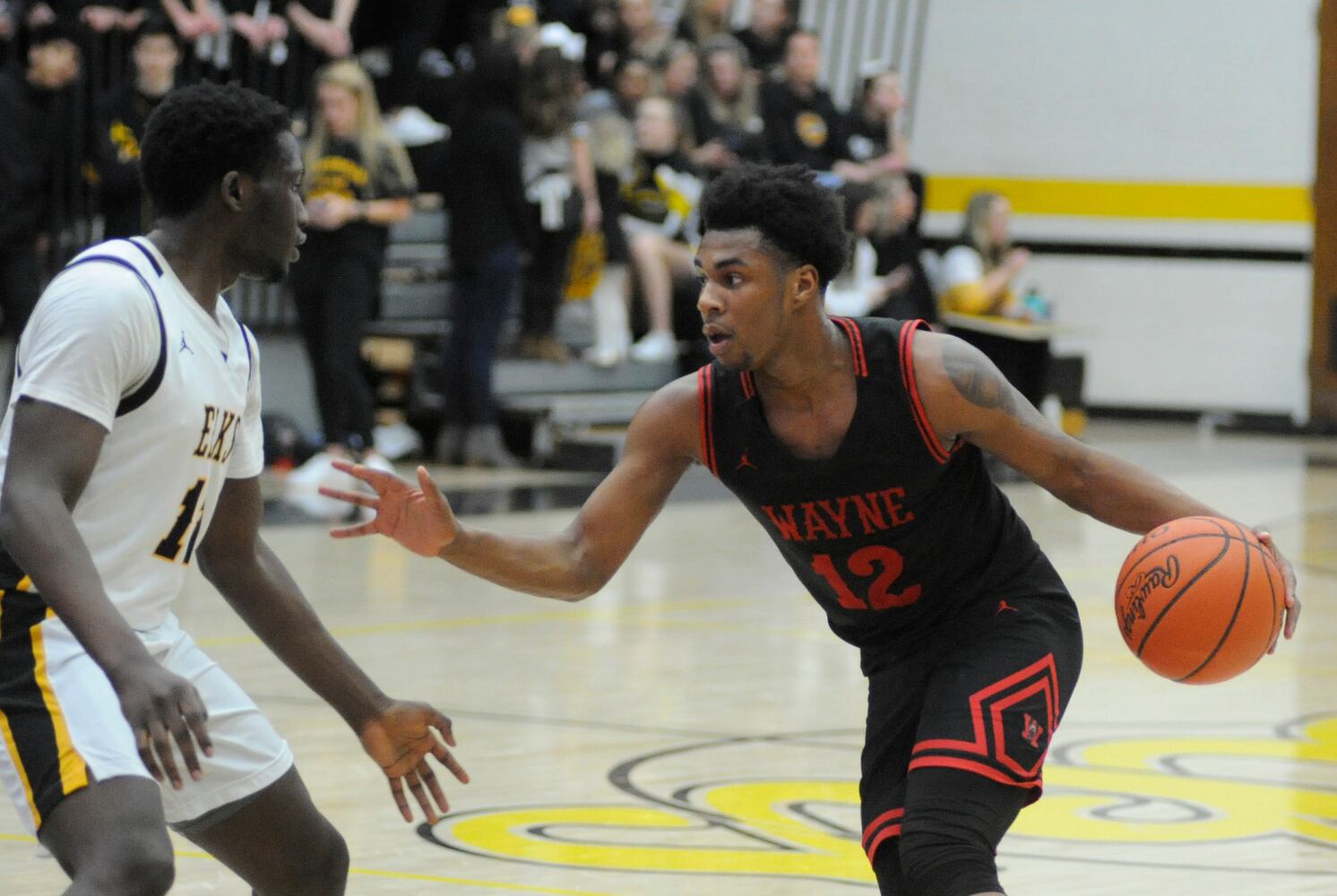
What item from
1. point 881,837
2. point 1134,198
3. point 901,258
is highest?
point 881,837

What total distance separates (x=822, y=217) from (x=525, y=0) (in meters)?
10.9

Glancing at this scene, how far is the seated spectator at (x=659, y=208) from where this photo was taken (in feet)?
43.7

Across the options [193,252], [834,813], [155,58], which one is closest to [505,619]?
[834,813]

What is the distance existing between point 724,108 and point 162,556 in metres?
10.9

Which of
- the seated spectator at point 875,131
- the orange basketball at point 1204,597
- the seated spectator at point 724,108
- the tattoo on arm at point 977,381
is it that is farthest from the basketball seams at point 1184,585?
the seated spectator at point 875,131

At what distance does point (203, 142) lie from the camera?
347 centimetres

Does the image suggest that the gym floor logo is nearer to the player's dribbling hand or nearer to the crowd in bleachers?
the player's dribbling hand

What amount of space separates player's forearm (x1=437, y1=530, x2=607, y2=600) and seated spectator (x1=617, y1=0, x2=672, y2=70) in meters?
10.4

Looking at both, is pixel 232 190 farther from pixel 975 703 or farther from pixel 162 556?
pixel 975 703

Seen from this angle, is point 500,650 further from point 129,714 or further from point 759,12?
point 759,12

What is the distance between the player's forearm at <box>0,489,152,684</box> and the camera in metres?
3.06

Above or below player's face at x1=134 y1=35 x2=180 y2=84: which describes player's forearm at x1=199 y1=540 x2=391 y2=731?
below

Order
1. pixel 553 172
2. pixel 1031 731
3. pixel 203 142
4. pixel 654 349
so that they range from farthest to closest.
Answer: pixel 654 349
pixel 553 172
pixel 1031 731
pixel 203 142

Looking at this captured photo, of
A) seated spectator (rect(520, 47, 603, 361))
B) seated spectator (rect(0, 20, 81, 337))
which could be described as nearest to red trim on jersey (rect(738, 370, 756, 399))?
seated spectator (rect(0, 20, 81, 337))
